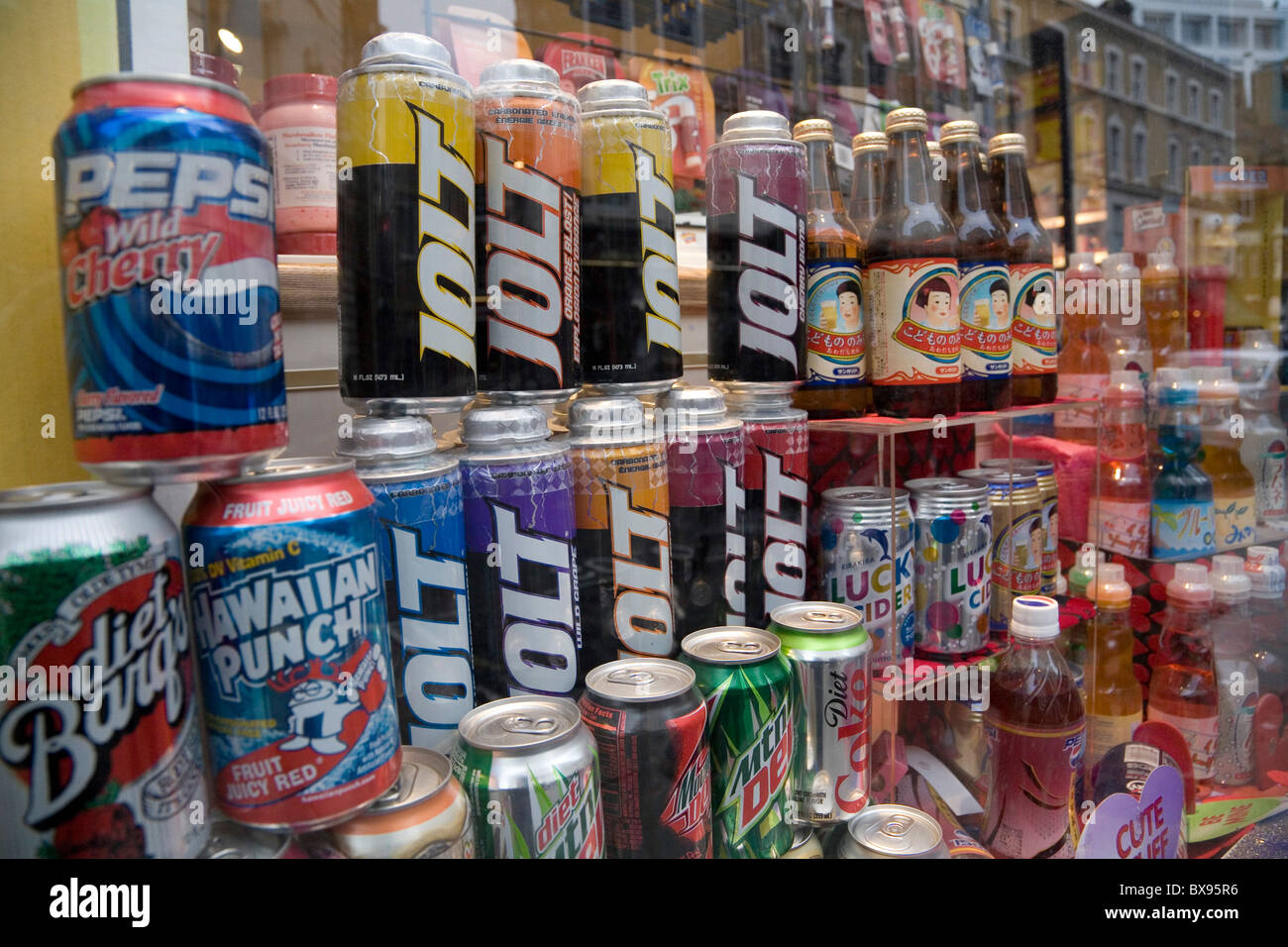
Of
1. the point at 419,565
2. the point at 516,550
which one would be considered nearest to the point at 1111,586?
the point at 516,550

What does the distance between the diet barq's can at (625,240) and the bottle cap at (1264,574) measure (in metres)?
1.53

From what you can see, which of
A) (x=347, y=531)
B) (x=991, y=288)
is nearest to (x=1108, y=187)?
(x=991, y=288)

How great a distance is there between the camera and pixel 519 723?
2.69 ft

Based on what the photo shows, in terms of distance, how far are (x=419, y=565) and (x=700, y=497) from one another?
1.45 feet

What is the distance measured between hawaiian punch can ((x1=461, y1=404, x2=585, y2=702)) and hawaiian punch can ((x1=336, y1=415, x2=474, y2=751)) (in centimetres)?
5

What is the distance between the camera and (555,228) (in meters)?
1.00

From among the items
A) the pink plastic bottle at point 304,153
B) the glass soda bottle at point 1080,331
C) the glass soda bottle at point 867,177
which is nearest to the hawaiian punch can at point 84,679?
the pink plastic bottle at point 304,153

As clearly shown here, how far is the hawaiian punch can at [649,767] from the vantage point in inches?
32.2

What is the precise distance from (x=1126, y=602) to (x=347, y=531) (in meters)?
Answer: 1.66

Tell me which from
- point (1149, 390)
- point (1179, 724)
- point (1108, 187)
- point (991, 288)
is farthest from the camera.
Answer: point (1108, 187)

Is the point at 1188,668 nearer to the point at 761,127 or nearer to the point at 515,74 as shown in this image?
the point at 761,127

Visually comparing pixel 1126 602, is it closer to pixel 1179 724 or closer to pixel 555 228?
pixel 1179 724

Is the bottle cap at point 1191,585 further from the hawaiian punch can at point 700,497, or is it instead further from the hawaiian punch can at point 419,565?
the hawaiian punch can at point 419,565

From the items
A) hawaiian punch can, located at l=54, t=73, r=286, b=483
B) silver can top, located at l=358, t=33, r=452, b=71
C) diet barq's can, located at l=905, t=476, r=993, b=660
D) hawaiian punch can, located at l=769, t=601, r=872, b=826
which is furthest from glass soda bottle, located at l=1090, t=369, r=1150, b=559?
hawaiian punch can, located at l=54, t=73, r=286, b=483
